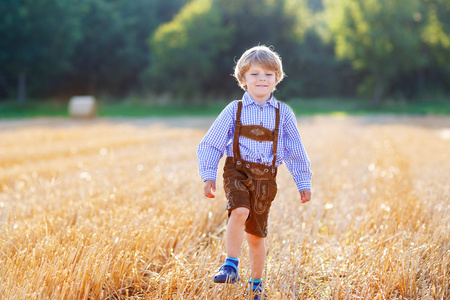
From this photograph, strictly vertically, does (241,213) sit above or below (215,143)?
below

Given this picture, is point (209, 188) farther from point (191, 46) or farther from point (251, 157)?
point (191, 46)

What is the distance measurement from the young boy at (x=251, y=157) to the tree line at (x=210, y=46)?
75.7 feet

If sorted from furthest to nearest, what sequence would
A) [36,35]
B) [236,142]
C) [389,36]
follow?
[389,36]
[36,35]
[236,142]

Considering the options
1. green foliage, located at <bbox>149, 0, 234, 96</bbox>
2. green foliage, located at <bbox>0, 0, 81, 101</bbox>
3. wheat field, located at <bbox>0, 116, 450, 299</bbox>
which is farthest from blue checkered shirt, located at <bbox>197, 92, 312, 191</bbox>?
green foliage, located at <bbox>149, 0, 234, 96</bbox>

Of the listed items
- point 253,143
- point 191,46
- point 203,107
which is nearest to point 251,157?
point 253,143

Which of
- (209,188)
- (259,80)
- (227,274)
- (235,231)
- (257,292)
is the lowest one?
(257,292)

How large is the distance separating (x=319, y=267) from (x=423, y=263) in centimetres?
65

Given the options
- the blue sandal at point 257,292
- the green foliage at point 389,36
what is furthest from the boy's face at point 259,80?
the green foliage at point 389,36

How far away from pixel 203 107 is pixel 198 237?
27319 millimetres

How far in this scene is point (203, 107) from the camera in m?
30.8

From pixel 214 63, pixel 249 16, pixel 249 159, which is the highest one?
pixel 249 16

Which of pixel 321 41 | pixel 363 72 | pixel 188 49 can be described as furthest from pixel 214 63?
pixel 363 72

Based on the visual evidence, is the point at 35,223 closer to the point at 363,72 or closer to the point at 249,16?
the point at 249,16

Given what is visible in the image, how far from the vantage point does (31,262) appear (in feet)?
8.95
